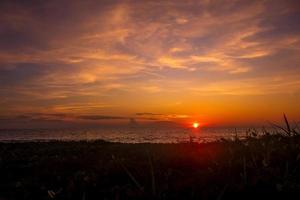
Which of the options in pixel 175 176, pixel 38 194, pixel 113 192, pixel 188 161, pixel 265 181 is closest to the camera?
pixel 265 181

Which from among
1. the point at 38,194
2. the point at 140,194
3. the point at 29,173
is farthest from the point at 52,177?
the point at 140,194

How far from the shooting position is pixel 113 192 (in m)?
6.68

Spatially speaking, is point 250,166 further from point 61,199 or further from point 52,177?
point 52,177

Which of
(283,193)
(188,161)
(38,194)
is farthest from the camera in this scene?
(188,161)

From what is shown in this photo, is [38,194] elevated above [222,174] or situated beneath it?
situated beneath

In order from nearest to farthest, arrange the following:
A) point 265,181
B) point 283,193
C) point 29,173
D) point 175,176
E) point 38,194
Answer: point 283,193 → point 265,181 → point 175,176 → point 38,194 → point 29,173

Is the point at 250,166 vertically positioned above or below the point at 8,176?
above

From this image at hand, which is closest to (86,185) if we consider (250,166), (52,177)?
(52,177)

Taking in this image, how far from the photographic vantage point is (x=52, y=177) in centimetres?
982

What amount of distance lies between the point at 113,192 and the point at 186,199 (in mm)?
1866

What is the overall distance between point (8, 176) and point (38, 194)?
4604mm

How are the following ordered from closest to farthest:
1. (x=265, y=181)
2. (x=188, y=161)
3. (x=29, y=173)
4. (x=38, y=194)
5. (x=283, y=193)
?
(x=283, y=193) → (x=265, y=181) → (x=38, y=194) → (x=188, y=161) → (x=29, y=173)

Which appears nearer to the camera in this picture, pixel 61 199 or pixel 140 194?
pixel 140 194

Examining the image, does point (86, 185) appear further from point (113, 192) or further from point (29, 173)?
point (29, 173)
